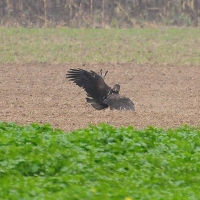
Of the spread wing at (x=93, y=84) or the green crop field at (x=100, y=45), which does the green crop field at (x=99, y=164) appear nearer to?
the spread wing at (x=93, y=84)

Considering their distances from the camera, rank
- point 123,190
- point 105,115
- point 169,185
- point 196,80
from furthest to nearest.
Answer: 1. point 196,80
2. point 105,115
3. point 169,185
4. point 123,190

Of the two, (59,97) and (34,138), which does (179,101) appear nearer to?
(59,97)

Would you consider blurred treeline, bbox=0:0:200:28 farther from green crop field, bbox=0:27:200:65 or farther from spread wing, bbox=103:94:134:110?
spread wing, bbox=103:94:134:110

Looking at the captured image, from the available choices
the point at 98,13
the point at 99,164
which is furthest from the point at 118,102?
the point at 98,13

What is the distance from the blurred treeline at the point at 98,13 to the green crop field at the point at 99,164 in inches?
839

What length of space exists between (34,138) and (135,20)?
77.1 ft

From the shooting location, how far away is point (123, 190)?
7.30 meters

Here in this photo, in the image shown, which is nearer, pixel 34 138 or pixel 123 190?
pixel 123 190

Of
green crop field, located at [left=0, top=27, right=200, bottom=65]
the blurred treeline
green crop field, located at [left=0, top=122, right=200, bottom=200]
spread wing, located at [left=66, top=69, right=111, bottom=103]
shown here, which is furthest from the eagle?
the blurred treeline

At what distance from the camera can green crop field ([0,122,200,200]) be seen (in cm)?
729

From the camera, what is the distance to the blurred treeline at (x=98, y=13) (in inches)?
1251

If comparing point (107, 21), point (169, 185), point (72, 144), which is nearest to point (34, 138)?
point (72, 144)

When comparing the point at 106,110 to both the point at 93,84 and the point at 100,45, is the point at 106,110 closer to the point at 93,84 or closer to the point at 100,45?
the point at 93,84

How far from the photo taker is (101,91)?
46.3ft
